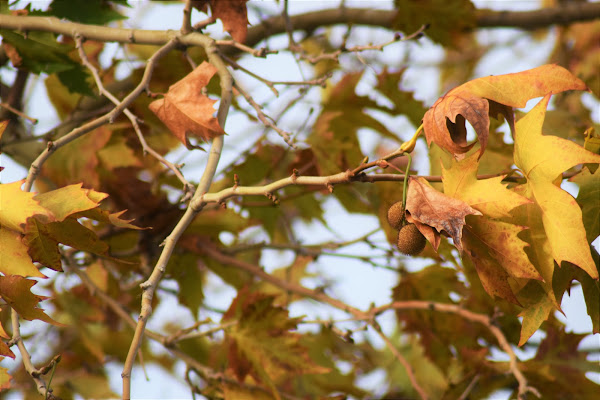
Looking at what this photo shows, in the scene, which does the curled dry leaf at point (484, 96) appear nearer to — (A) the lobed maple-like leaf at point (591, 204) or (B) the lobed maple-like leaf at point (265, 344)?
(A) the lobed maple-like leaf at point (591, 204)

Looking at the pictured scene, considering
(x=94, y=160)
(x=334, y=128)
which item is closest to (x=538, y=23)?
(x=334, y=128)

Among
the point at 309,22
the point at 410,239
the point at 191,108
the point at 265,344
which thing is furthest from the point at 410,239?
the point at 309,22

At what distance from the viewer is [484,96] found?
70 cm

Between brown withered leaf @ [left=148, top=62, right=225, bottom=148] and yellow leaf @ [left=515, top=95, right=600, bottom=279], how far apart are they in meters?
0.41

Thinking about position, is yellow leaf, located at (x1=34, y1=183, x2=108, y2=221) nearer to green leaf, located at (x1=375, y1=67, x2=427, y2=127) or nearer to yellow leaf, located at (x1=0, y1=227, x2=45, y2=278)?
yellow leaf, located at (x1=0, y1=227, x2=45, y2=278)

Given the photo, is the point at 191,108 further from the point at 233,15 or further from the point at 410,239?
the point at 410,239

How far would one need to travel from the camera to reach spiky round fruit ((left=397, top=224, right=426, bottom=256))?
2.26 feet

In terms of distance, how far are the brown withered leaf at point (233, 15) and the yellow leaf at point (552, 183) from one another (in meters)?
0.54

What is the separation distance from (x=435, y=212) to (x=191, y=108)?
1.38 ft

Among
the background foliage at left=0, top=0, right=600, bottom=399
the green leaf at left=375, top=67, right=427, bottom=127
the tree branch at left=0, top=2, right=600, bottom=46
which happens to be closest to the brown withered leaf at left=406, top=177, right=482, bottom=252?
the background foliage at left=0, top=0, right=600, bottom=399

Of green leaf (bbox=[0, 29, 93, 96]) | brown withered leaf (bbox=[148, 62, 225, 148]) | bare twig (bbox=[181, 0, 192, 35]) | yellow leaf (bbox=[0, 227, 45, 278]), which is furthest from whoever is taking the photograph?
green leaf (bbox=[0, 29, 93, 96])

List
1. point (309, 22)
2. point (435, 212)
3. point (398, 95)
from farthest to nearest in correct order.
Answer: point (309, 22) < point (398, 95) < point (435, 212)

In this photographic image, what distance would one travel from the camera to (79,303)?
5.59 ft

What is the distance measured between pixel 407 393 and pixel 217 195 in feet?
4.20
